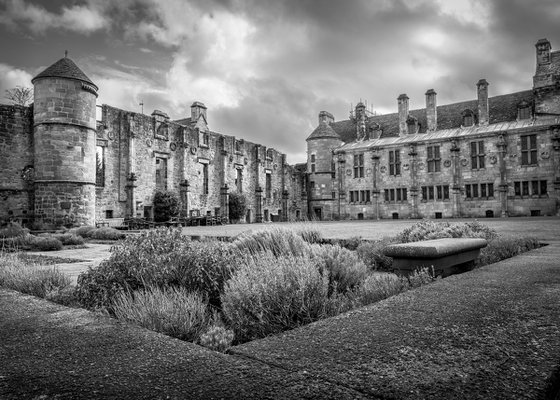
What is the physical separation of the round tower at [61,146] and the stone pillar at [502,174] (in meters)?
30.7

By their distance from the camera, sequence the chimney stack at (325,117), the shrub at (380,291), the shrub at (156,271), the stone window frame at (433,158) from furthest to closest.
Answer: the chimney stack at (325,117) < the stone window frame at (433,158) < the shrub at (156,271) < the shrub at (380,291)

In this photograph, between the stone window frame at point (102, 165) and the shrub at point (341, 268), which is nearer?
the shrub at point (341, 268)

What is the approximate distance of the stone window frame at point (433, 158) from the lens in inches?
1387

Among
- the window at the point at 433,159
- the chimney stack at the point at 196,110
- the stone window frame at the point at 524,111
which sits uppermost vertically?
the chimney stack at the point at 196,110

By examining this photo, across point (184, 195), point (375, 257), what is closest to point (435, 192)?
point (184, 195)

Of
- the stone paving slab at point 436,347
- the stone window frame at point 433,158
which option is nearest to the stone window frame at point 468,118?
the stone window frame at point 433,158

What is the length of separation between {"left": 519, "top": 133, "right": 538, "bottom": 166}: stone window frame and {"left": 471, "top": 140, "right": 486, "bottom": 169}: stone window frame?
2.85m

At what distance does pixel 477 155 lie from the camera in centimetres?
3338

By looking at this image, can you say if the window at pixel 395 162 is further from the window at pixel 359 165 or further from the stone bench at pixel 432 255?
the stone bench at pixel 432 255

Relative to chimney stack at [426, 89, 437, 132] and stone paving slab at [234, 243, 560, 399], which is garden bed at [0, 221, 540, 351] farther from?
chimney stack at [426, 89, 437, 132]

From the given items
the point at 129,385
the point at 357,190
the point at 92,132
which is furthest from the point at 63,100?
the point at 357,190

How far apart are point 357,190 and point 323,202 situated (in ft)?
15.2

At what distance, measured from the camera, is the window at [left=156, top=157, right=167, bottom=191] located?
28812 mm

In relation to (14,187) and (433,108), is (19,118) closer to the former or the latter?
(14,187)
